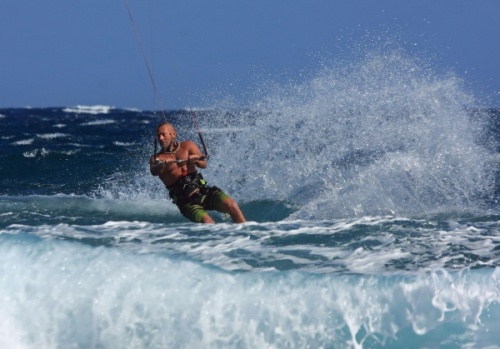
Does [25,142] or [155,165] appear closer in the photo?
[155,165]

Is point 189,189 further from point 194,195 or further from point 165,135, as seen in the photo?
point 165,135

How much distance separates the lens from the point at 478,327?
15.8 ft

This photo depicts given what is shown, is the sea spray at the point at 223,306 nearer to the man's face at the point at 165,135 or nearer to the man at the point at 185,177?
the man at the point at 185,177

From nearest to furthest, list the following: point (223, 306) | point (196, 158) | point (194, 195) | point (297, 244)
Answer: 1. point (223, 306)
2. point (297, 244)
3. point (196, 158)
4. point (194, 195)

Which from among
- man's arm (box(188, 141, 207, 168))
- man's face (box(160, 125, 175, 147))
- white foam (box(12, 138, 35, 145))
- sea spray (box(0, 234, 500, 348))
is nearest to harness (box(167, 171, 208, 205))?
man's arm (box(188, 141, 207, 168))

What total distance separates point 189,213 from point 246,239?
144cm

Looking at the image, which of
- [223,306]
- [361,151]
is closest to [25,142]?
[361,151]

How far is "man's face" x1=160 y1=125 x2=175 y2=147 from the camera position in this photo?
8.15 m

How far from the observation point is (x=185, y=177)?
8.33m

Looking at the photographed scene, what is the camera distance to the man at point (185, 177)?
8.16 meters

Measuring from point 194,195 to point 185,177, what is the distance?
23 centimetres

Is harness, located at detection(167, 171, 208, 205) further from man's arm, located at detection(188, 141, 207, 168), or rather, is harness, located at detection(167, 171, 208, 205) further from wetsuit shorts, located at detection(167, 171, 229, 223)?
man's arm, located at detection(188, 141, 207, 168)

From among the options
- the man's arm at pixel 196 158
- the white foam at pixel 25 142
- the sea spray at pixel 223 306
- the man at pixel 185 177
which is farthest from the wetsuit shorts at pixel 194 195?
the white foam at pixel 25 142

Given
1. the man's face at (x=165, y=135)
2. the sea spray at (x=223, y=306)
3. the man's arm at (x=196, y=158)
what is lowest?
the sea spray at (x=223, y=306)
